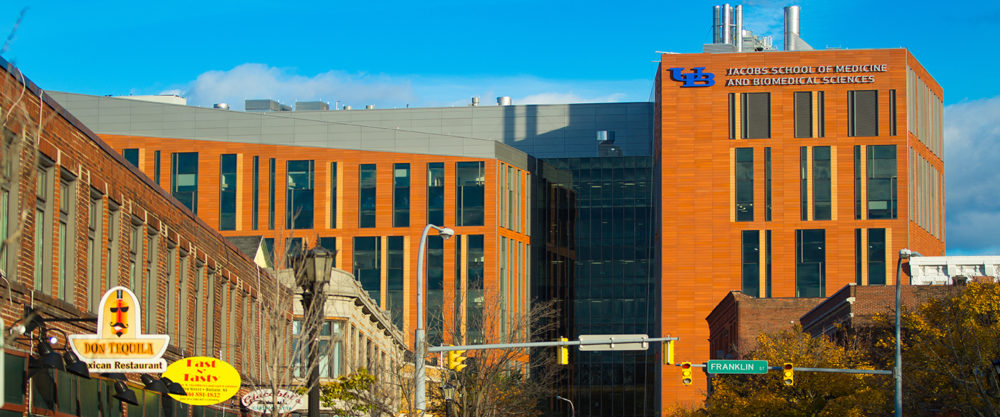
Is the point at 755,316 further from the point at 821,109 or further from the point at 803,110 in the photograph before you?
the point at 821,109

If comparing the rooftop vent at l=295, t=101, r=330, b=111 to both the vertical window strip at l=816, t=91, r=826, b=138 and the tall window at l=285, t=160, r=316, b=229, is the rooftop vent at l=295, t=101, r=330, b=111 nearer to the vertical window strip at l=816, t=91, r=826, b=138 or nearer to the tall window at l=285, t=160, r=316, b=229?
the tall window at l=285, t=160, r=316, b=229

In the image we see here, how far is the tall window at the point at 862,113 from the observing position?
4173 inches

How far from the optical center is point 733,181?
10669 centimetres

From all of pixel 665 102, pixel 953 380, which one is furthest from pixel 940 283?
pixel 665 102

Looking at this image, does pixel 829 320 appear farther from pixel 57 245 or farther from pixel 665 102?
pixel 57 245

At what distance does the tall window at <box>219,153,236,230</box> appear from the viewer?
104 metres

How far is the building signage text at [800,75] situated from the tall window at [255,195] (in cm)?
3724

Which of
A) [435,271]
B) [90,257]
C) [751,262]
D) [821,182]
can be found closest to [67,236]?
[90,257]

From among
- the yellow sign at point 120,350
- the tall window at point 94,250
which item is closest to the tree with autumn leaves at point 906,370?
the tall window at point 94,250

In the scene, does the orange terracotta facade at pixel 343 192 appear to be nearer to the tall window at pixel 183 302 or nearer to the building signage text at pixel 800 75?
the building signage text at pixel 800 75

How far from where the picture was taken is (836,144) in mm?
106312

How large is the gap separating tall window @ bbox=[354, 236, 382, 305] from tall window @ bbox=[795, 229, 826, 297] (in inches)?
1272

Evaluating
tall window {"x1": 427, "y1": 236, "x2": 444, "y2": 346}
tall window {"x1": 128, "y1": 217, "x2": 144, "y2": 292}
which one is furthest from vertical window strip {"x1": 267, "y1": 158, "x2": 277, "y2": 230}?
tall window {"x1": 128, "y1": 217, "x2": 144, "y2": 292}

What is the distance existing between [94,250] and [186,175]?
7859cm
